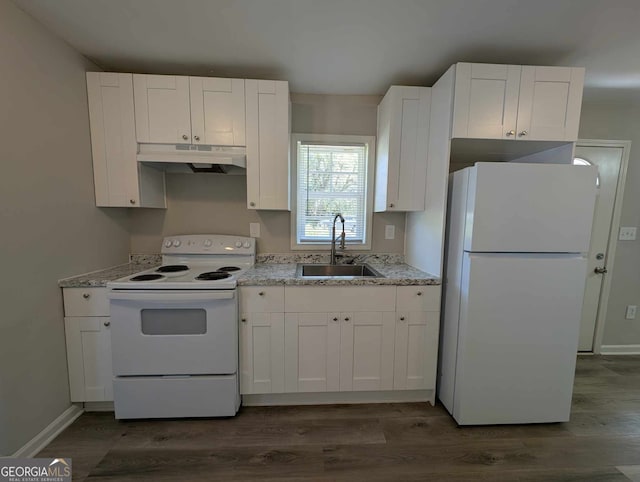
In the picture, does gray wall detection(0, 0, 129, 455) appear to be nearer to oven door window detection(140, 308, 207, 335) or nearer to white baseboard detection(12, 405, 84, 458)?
white baseboard detection(12, 405, 84, 458)

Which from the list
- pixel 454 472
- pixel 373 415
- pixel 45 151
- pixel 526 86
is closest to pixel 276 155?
pixel 45 151

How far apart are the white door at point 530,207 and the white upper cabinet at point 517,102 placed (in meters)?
0.30

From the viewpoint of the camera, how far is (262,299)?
1.77 m

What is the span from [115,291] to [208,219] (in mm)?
918

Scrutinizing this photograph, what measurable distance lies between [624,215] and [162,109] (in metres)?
4.18

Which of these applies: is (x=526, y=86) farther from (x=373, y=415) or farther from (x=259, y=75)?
(x=373, y=415)

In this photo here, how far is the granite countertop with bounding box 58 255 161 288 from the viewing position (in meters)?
1.66

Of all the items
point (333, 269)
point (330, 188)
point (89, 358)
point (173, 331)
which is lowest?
point (89, 358)

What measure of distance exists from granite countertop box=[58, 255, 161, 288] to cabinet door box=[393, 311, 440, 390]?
1.99m

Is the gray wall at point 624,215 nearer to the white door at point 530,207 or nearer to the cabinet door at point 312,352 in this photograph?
the white door at point 530,207

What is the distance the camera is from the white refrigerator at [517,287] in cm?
153

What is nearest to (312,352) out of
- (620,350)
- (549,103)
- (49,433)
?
(49,433)

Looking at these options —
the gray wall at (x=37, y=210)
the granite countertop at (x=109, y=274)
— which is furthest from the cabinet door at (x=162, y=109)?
the granite countertop at (x=109, y=274)

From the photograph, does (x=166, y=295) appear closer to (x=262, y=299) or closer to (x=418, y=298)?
(x=262, y=299)
